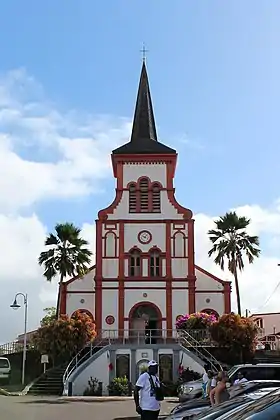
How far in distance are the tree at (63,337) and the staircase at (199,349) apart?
5.59 metres

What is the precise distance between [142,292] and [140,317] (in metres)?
1.73

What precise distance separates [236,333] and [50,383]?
10665mm

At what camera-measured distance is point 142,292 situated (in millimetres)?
47062

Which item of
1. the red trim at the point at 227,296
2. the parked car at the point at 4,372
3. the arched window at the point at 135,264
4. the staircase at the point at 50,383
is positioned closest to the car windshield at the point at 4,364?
the parked car at the point at 4,372

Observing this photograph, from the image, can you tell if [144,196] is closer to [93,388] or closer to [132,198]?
[132,198]

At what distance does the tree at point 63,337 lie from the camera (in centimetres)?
3700

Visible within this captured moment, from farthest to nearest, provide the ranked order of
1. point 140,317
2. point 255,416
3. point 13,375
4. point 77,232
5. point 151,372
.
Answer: point 77,232 < point 140,317 < point 13,375 < point 151,372 < point 255,416

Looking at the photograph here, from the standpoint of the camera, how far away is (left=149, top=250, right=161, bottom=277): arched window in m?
47.9

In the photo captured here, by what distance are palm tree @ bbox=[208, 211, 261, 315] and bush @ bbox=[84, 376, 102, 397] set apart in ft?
57.8

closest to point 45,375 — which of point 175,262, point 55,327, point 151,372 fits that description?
point 55,327

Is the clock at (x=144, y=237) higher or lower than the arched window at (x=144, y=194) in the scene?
lower

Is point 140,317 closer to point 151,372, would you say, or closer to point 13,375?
point 13,375

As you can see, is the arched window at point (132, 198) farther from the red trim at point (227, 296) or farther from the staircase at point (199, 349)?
the staircase at point (199, 349)

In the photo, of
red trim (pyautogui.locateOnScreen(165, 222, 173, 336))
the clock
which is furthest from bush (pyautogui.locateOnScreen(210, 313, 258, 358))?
the clock
